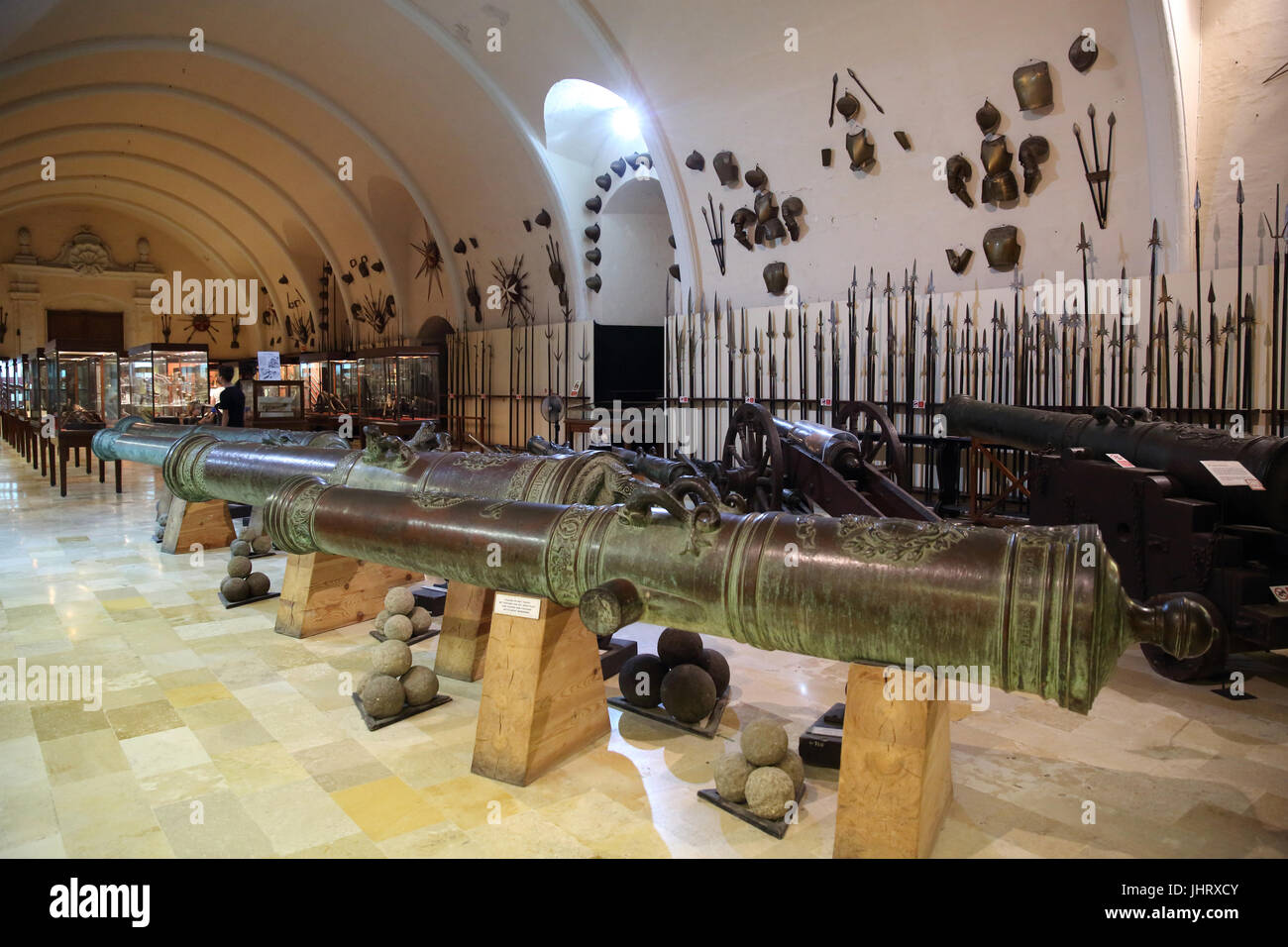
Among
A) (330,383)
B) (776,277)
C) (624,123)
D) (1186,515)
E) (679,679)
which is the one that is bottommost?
(679,679)

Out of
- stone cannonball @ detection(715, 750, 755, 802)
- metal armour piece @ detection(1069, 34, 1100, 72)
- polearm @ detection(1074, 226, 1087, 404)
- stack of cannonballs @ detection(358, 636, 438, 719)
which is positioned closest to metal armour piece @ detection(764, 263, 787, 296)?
polearm @ detection(1074, 226, 1087, 404)

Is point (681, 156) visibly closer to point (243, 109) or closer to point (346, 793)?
point (346, 793)

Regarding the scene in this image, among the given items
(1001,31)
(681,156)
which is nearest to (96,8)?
(681,156)

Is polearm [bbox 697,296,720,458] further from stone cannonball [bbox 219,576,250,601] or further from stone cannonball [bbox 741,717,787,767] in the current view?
stone cannonball [bbox 741,717,787,767]

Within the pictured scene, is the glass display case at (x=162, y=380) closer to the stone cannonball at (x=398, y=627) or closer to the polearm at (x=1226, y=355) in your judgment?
the stone cannonball at (x=398, y=627)

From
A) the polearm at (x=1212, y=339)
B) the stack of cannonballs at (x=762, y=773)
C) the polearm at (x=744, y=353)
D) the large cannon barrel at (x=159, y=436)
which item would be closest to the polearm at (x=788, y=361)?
the polearm at (x=744, y=353)

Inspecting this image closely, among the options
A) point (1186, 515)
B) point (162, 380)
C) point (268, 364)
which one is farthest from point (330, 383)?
point (1186, 515)

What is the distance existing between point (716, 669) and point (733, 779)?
91 cm

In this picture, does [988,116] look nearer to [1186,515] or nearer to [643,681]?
[1186,515]

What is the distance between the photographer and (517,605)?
2.82 meters

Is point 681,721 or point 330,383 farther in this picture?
point 330,383
